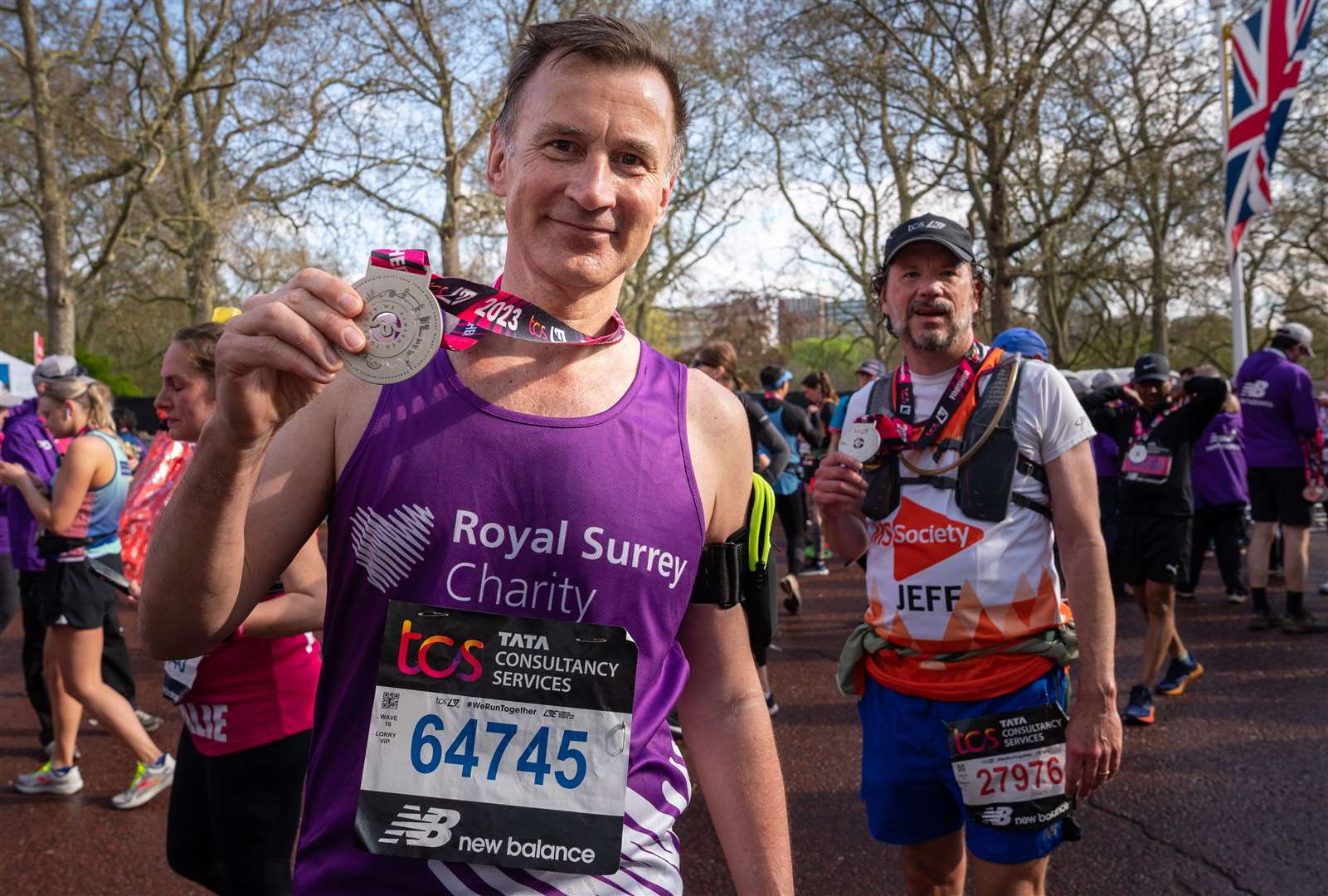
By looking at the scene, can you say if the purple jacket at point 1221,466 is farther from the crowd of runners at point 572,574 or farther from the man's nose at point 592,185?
the man's nose at point 592,185

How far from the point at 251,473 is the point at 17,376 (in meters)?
16.0

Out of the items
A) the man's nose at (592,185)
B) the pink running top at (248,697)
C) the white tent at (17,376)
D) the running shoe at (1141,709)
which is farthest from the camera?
the white tent at (17,376)

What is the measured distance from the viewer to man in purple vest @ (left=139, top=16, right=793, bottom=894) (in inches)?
53.4

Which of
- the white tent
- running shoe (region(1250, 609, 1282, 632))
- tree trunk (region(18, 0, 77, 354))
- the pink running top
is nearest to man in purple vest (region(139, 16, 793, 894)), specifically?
the pink running top

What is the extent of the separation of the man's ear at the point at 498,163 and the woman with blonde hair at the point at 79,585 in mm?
3995

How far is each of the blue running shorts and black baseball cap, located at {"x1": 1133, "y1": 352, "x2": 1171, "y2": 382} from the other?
14.7 ft

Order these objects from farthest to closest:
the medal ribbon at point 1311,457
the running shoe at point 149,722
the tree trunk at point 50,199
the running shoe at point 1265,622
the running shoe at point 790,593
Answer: the tree trunk at point 50,199, the running shoe at point 790,593, the running shoe at point 1265,622, the medal ribbon at point 1311,457, the running shoe at point 149,722

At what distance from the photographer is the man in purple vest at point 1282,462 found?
7621 millimetres

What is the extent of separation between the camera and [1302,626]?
7.68 meters

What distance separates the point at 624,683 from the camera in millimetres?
1473

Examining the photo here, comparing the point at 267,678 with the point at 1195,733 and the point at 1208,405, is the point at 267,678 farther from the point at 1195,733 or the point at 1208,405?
the point at 1208,405

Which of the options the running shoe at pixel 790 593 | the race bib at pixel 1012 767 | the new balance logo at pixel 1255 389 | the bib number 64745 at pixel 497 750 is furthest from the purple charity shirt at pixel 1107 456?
the bib number 64745 at pixel 497 750

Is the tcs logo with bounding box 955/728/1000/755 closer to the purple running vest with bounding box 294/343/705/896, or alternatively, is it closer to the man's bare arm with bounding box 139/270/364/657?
the purple running vest with bounding box 294/343/705/896

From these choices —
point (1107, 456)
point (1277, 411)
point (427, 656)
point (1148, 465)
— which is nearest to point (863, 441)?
point (427, 656)
